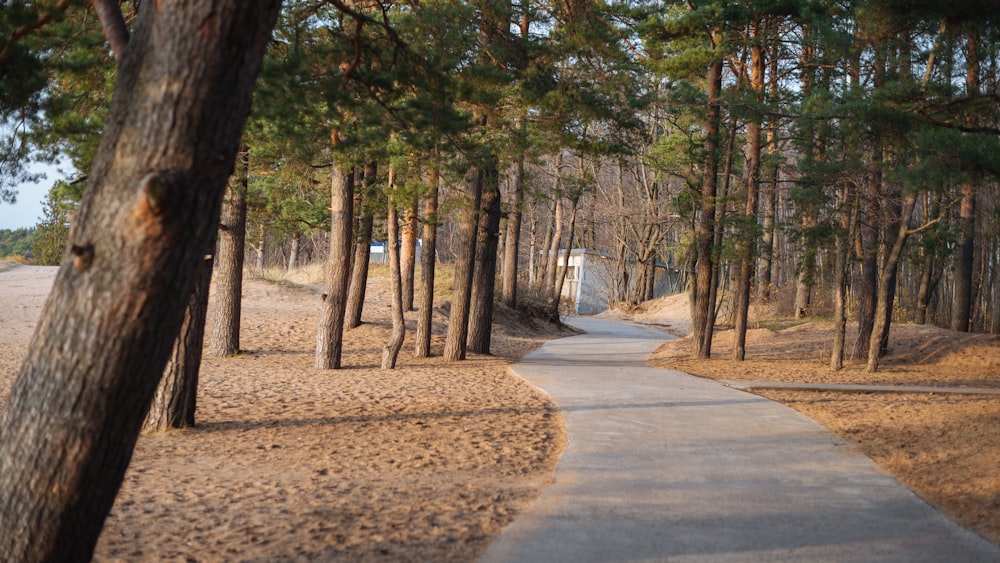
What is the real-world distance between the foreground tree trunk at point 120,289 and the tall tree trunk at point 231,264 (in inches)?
442

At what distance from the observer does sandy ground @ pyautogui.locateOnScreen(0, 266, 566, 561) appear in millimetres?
5250

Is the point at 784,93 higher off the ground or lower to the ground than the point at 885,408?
higher

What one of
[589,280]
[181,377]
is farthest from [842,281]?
[589,280]

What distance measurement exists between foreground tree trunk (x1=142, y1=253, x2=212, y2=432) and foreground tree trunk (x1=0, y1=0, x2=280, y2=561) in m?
5.26

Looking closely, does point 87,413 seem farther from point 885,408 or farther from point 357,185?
point 357,185

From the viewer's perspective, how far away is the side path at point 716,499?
528 cm

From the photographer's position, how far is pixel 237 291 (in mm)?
16344

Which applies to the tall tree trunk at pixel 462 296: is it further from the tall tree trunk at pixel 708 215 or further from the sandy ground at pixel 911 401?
the tall tree trunk at pixel 708 215

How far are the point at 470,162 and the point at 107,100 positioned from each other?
15.4 feet

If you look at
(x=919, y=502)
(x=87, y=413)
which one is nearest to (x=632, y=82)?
(x=919, y=502)

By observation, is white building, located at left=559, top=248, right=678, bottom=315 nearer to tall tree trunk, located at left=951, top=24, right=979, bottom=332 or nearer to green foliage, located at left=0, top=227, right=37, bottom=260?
tall tree trunk, located at left=951, top=24, right=979, bottom=332

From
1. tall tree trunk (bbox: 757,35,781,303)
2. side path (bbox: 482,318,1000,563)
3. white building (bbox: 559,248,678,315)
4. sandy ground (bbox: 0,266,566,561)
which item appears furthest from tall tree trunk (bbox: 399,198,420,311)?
white building (bbox: 559,248,678,315)

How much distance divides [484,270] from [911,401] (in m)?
8.74

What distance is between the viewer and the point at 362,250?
61.8 feet
